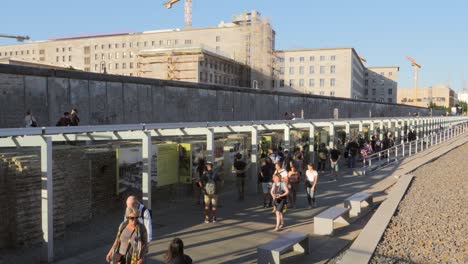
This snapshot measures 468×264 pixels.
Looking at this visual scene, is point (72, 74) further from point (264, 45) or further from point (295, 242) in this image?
point (264, 45)

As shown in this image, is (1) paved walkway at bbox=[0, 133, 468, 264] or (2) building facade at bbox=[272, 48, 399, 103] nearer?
(1) paved walkway at bbox=[0, 133, 468, 264]

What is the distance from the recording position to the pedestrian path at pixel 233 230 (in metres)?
7.74

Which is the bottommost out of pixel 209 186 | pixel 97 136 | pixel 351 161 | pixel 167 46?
pixel 351 161

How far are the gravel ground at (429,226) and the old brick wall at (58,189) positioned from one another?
5888mm

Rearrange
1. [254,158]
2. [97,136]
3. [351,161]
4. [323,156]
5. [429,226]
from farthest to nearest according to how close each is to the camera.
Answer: [351,161], [323,156], [254,158], [429,226], [97,136]

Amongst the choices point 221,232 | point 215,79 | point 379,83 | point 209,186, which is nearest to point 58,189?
point 209,186

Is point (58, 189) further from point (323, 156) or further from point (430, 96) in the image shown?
point (430, 96)

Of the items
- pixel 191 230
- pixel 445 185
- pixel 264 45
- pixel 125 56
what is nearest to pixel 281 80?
pixel 264 45

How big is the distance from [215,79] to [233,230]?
69452mm

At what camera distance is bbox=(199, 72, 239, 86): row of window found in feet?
242

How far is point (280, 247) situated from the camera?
7.07 meters

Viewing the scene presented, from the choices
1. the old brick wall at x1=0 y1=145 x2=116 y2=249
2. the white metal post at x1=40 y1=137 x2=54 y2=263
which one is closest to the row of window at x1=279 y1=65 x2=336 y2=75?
the old brick wall at x1=0 y1=145 x2=116 y2=249

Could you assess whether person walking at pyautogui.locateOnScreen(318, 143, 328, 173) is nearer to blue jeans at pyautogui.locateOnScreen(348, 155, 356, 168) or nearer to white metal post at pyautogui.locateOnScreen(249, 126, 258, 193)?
blue jeans at pyautogui.locateOnScreen(348, 155, 356, 168)

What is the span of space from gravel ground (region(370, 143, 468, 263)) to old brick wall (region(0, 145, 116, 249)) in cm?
589
